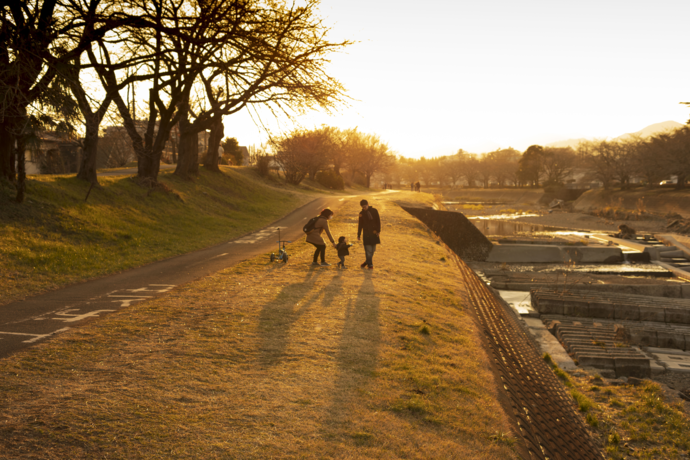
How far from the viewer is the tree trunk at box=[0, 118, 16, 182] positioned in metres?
14.1

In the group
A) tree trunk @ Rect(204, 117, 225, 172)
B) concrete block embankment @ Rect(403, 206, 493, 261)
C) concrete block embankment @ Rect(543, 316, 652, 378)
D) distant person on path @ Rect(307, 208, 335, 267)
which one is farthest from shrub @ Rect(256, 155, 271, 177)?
concrete block embankment @ Rect(543, 316, 652, 378)

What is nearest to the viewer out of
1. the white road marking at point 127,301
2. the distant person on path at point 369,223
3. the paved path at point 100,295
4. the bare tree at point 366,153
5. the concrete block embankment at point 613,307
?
the paved path at point 100,295

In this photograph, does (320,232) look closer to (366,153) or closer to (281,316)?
(281,316)

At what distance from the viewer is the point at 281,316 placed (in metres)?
8.15

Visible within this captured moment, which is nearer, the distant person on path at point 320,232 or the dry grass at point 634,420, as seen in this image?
the dry grass at point 634,420

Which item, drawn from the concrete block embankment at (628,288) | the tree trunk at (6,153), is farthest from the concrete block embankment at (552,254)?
the tree trunk at (6,153)

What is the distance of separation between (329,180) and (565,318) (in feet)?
159

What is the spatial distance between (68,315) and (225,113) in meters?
15.6

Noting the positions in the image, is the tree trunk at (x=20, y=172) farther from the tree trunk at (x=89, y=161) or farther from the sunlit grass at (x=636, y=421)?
the sunlit grass at (x=636, y=421)

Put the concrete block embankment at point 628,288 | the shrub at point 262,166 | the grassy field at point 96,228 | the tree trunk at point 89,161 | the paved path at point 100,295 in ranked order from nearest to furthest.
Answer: the paved path at point 100,295 < the grassy field at point 96,228 < the tree trunk at point 89,161 < the concrete block embankment at point 628,288 < the shrub at point 262,166

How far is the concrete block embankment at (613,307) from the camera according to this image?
1511 cm

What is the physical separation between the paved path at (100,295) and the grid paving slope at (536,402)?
6.97 m

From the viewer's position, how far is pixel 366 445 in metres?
4.50

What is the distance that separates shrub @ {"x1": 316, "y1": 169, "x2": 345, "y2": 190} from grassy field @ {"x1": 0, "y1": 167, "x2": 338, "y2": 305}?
35.1 m
